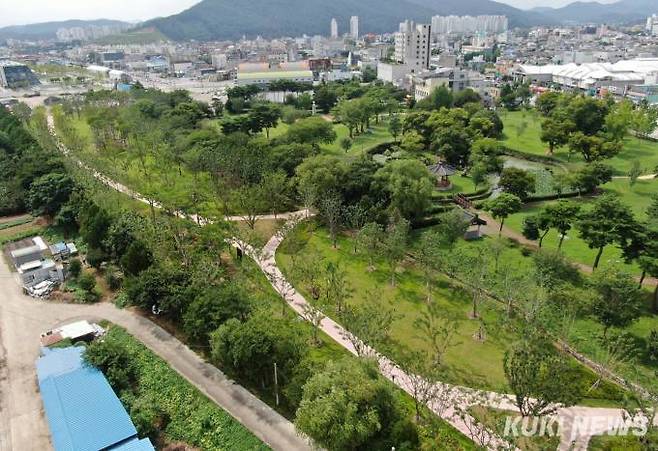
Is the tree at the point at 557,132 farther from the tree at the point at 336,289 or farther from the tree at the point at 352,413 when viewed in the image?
the tree at the point at 352,413

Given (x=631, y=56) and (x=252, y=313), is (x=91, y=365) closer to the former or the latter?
(x=252, y=313)

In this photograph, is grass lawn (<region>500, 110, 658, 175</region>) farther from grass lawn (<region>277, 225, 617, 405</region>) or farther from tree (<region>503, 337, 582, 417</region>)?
tree (<region>503, 337, 582, 417</region>)

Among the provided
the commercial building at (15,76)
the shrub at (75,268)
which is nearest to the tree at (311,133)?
the shrub at (75,268)

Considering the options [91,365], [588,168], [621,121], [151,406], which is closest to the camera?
[151,406]

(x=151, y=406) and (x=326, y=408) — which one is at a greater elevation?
(x=326, y=408)

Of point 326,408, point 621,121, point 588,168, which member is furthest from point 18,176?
point 621,121

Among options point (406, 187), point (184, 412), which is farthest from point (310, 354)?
point (406, 187)
